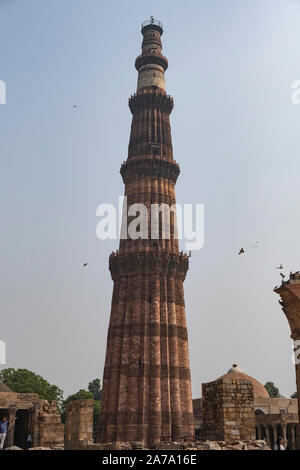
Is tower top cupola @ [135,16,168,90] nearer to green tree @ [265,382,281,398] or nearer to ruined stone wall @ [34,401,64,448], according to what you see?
ruined stone wall @ [34,401,64,448]

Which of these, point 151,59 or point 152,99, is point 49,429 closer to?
point 152,99

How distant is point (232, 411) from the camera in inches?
637

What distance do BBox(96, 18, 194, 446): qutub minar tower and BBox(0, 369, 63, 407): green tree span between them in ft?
93.2

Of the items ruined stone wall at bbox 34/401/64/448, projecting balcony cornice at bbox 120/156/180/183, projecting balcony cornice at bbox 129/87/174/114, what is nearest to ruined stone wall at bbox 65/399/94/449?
ruined stone wall at bbox 34/401/64/448

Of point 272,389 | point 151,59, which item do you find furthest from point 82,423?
point 272,389

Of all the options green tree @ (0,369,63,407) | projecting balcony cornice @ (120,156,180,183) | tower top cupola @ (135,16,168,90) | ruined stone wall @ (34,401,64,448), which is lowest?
ruined stone wall @ (34,401,64,448)

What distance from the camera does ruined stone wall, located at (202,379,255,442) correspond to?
1605 cm
